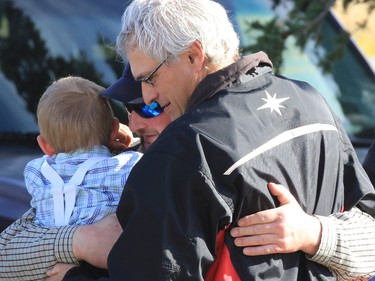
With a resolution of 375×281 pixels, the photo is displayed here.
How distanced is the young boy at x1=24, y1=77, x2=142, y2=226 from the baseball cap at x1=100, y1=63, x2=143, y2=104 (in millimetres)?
60

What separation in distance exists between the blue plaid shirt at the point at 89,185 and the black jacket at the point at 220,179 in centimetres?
45

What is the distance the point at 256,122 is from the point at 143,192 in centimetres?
35

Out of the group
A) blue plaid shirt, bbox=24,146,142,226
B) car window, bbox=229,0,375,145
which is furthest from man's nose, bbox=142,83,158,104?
car window, bbox=229,0,375,145

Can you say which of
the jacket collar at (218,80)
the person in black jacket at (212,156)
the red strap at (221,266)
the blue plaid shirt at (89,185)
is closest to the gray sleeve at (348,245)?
the person in black jacket at (212,156)

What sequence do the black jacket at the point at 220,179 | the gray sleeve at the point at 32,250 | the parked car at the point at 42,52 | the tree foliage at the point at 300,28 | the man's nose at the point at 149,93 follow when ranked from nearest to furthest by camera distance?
the black jacket at the point at 220,179, the man's nose at the point at 149,93, the gray sleeve at the point at 32,250, the parked car at the point at 42,52, the tree foliage at the point at 300,28

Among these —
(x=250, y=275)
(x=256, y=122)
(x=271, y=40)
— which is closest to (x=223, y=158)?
(x=256, y=122)

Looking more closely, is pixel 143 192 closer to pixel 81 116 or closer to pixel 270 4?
pixel 81 116

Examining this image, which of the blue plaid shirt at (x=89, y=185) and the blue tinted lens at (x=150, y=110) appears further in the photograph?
the blue tinted lens at (x=150, y=110)

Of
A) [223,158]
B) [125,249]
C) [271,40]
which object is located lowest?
[271,40]

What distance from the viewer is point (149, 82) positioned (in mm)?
2531

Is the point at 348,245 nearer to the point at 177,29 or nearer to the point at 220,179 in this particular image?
the point at 220,179

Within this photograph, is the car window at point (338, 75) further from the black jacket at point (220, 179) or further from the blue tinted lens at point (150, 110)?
the black jacket at point (220, 179)

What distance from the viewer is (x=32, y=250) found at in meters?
2.74

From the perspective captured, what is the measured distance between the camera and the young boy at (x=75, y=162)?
9.23ft
